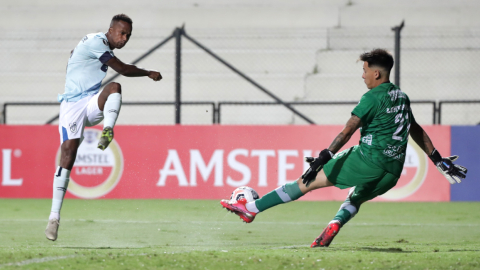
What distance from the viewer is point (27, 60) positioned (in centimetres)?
1797

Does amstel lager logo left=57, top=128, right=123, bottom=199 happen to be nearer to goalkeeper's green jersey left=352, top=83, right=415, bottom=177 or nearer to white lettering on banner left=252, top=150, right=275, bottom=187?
white lettering on banner left=252, top=150, right=275, bottom=187

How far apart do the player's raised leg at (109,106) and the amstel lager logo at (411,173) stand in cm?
637

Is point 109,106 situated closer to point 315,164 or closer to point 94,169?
point 315,164

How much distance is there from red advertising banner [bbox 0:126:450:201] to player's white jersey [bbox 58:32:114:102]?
5007mm

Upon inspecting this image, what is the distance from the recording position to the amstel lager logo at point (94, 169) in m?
11.4

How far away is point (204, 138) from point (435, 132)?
397 cm

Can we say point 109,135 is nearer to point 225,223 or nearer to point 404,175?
point 225,223

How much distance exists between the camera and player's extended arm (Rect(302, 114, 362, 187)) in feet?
17.7

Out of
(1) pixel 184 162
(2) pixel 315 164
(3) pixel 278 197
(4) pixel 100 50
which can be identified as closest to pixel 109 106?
(4) pixel 100 50

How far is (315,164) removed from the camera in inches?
218

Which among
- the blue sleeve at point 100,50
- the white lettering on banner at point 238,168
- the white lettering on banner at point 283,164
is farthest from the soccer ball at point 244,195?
the white lettering on banner at point 283,164

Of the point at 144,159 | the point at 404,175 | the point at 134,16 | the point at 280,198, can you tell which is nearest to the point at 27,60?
the point at 134,16

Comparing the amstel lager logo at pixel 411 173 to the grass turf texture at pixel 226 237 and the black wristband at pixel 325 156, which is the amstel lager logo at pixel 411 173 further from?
the black wristband at pixel 325 156

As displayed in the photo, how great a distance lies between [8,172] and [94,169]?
150 cm
